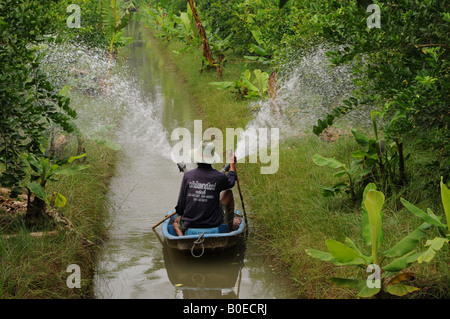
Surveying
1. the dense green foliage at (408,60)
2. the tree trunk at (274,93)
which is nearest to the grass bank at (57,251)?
the dense green foliage at (408,60)

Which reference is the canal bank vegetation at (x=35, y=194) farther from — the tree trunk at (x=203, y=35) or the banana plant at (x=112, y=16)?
the banana plant at (x=112, y=16)

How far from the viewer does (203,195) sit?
678 centimetres

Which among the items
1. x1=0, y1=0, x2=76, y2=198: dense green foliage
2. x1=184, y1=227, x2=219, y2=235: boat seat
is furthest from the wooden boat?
x1=0, y1=0, x2=76, y2=198: dense green foliage

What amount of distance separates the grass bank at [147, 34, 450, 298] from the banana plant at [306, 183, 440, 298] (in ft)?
0.84

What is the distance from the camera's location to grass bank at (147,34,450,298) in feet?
18.4

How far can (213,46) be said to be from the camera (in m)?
17.4

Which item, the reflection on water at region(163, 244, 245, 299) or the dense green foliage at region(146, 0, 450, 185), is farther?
the reflection on water at region(163, 244, 245, 299)

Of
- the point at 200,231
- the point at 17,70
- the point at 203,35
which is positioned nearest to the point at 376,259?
the point at 200,231

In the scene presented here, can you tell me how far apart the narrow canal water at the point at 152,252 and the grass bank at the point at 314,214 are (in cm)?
34

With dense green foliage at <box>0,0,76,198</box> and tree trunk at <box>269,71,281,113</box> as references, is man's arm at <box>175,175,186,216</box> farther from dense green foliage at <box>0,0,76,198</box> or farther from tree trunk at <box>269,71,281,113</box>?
tree trunk at <box>269,71,281,113</box>

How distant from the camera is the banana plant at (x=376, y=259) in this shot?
4877 millimetres

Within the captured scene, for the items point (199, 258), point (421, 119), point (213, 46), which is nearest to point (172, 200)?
point (199, 258)

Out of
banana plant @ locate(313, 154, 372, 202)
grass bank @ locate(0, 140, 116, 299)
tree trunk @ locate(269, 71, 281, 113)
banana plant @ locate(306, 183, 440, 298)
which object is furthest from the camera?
tree trunk @ locate(269, 71, 281, 113)

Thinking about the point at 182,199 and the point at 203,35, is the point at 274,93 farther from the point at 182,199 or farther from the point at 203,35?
the point at 182,199
